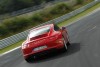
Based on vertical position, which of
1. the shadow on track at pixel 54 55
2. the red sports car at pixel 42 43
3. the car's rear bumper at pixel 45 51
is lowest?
the shadow on track at pixel 54 55

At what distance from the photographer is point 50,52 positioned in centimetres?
1307

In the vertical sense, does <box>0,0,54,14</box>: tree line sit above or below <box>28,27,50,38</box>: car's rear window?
below

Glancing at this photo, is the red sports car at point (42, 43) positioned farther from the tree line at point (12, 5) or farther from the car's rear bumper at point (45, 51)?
the tree line at point (12, 5)

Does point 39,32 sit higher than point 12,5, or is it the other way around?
point 39,32

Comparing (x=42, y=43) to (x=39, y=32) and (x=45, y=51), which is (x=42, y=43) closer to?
(x=45, y=51)

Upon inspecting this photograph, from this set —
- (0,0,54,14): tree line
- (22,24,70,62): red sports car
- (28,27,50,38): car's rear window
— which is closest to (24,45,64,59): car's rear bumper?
(22,24,70,62): red sports car

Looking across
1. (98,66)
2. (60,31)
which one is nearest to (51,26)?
(60,31)

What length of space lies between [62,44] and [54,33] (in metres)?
0.65

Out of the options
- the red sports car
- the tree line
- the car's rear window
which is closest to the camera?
the red sports car

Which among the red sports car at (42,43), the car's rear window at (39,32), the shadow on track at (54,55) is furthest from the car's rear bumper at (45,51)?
the car's rear window at (39,32)

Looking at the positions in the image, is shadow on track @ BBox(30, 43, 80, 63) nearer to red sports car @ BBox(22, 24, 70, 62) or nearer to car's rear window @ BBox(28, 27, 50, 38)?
red sports car @ BBox(22, 24, 70, 62)

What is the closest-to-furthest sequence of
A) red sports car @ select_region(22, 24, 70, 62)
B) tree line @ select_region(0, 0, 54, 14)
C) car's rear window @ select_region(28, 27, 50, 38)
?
red sports car @ select_region(22, 24, 70, 62) < car's rear window @ select_region(28, 27, 50, 38) < tree line @ select_region(0, 0, 54, 14)

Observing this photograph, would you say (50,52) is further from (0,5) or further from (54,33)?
(0,5)

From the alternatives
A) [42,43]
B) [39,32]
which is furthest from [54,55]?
[39,32]
